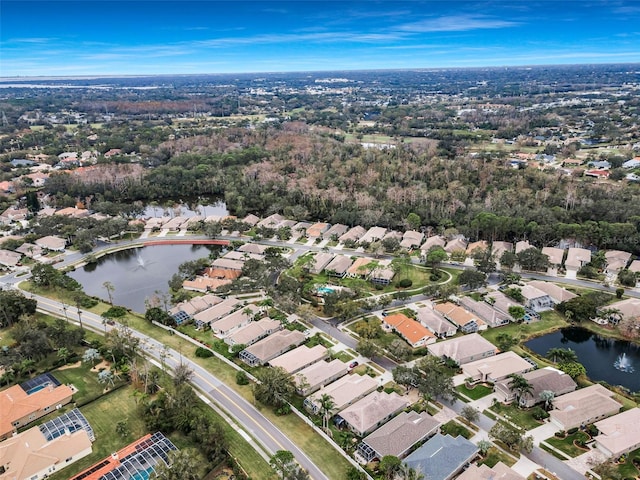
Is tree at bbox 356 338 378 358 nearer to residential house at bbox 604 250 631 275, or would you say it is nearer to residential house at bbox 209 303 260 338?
residential house at bbox 209 303 260 338

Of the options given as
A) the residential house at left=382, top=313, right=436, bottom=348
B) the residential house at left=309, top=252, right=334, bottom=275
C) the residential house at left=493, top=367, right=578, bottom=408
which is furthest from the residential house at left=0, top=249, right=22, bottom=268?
the residential house at left=493, top=367, right=578, bottom=408

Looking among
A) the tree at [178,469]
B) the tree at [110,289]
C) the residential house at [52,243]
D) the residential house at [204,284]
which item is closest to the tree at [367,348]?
the tree at [178,469]

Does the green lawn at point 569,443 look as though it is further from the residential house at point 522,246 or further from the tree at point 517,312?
the residential house at point 522,246

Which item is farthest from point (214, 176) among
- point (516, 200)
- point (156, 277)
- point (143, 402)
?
point (143, 402)

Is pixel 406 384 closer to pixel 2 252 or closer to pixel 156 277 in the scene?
pixel 156 277

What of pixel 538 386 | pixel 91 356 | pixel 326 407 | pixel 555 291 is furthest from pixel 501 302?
pixel 91 356

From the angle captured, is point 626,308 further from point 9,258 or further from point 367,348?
point 9,258
